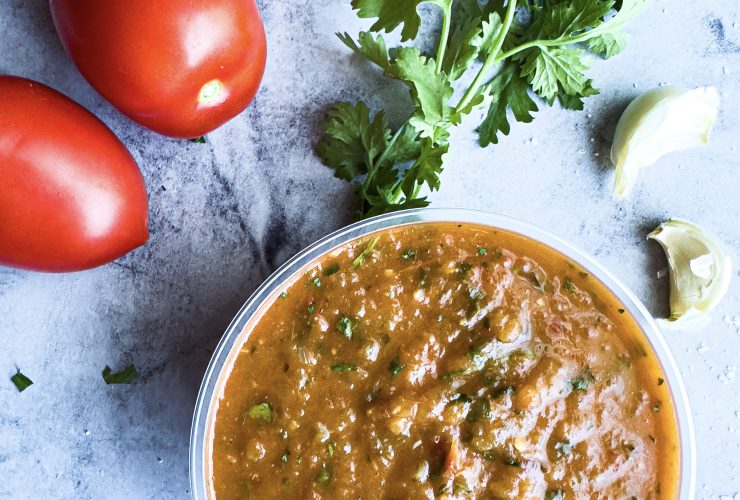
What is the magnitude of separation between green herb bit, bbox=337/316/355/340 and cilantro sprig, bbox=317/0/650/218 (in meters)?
0.36

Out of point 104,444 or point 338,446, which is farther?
point 104,444

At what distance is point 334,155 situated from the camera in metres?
2.22

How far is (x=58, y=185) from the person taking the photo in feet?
6.31

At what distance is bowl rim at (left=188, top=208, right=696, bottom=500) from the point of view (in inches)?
77.9

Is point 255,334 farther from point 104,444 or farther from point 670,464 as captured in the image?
point 670,464

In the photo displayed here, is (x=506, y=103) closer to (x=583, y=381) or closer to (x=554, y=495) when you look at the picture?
(x=583, y=381)

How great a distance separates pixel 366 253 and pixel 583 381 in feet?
2.06

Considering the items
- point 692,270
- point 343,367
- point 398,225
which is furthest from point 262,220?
point 692,270

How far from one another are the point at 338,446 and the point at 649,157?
1195 mm

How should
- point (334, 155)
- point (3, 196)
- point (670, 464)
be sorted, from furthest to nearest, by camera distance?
point (334, 155) < point (670, 464) < point (3, 196)

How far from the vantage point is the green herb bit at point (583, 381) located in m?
1.93

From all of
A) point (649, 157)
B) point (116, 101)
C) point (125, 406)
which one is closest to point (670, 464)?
point (649, 157)

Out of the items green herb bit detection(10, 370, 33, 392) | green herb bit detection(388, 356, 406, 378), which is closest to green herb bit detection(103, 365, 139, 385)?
green herb bit detection(10, 370, 33, 392)

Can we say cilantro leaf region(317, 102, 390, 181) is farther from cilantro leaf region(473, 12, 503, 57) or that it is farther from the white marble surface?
cilantro leaf region(473, 12, 503, 57)
